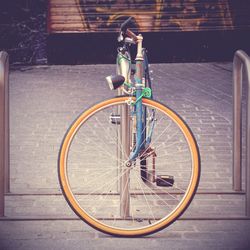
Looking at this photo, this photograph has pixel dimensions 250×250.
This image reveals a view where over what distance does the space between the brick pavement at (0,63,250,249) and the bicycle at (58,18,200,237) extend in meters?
0.18

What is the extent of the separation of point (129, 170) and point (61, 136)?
310cm

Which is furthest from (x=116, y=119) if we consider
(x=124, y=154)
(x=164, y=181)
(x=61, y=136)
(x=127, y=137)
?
(x=61, y=136)

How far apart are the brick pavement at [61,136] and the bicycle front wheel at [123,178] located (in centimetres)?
16

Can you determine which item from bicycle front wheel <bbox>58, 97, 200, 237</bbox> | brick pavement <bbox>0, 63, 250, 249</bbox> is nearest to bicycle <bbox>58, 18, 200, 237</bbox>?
bicycle front wheel <bbox>58, 97, 200, 237</bbox>

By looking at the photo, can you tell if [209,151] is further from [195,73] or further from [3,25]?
[3,25]

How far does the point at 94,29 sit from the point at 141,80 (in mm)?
9041

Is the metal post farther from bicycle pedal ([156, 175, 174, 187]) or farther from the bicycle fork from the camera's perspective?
bicycle pedal ([156, 175, 174, 187])

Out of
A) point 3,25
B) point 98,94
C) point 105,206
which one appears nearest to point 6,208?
point 105,206

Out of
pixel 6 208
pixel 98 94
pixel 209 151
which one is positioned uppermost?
pixel 98 94

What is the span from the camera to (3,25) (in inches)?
531

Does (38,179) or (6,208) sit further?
(38,179)

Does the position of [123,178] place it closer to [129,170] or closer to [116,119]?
[129,170]

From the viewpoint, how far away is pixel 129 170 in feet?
16.8

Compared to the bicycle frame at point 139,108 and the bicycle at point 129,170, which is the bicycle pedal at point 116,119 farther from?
the bicycle frame at point 139,108
